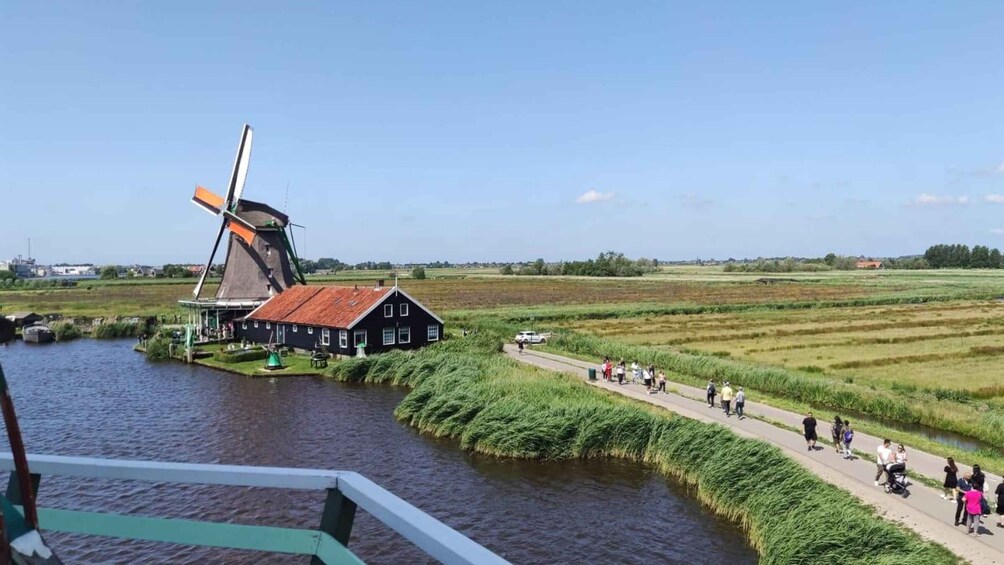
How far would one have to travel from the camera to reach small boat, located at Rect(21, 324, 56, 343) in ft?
187

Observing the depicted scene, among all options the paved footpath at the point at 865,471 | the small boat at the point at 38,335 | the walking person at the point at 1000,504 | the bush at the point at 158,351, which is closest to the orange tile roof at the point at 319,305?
the bush at the point at 158,351

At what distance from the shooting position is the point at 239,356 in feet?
145

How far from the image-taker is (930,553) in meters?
12.7

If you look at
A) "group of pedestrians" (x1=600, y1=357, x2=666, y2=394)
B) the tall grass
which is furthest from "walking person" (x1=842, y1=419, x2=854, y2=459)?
"group of pedestrians" (x1=600, y1=357, x2=666, y2=394)

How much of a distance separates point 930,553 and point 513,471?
1239cm

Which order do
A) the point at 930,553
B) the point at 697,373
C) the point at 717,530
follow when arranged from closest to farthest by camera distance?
the point at 930,553 < the point at 717,530 < the point at 697,373

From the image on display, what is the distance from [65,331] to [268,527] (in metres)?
68.4

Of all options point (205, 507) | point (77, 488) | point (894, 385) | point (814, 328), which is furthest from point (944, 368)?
point (77, 488)

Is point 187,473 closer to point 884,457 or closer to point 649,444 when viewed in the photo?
point 884,457

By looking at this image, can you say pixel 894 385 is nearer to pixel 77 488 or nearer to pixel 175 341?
pixel 77 488

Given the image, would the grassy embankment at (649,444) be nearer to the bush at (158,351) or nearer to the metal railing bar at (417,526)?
the metal railing bar at (417,526)

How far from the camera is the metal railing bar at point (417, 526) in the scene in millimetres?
1920

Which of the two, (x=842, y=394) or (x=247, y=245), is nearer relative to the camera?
(x=842, y=394)

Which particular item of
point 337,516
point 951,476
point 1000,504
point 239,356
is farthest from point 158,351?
point 337,516
